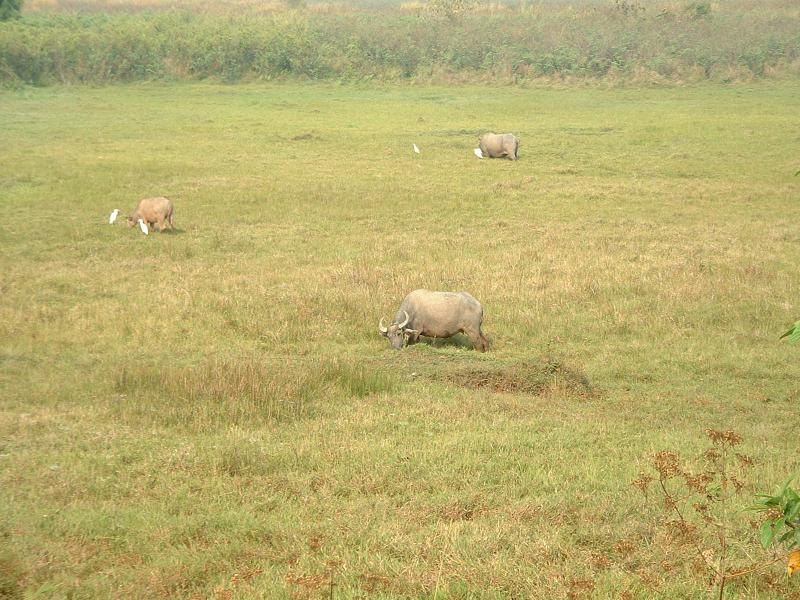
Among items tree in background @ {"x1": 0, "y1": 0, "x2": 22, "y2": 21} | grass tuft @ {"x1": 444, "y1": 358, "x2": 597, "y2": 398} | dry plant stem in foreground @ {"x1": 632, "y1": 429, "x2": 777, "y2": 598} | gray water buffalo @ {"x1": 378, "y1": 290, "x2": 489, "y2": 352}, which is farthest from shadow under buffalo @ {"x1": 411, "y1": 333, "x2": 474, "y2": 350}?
tree in background @ {"x1": 0, "y1": 0, "x2": 22, "y2": 21}

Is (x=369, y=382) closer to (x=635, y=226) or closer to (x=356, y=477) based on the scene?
(x=356, y=477)

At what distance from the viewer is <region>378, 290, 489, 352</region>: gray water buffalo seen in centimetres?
1188

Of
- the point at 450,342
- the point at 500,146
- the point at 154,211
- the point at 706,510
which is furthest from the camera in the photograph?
the point at 500,146

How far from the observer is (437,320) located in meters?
12.0

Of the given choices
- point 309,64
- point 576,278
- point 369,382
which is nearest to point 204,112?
point 309,64

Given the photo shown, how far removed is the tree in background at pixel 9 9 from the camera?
160 feet

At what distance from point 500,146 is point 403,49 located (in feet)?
80.7

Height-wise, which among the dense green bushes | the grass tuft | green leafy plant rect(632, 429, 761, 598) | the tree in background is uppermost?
the tree in background

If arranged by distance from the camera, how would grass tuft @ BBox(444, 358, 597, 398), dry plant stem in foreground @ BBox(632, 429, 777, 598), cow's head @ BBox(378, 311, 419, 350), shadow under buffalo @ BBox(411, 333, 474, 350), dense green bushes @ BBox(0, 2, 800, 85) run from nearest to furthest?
dry plant stem in foreground @ BBox(632, 429, 777, 598), grass tuft @ BBox(444, 358, 597, 398), cow's head @ BBox(378, 311, 419, 350), shadow under buffalo @ BBox(411, 333, 474, 350), dense green bushes @ BBox(0, 2, 800, 85)

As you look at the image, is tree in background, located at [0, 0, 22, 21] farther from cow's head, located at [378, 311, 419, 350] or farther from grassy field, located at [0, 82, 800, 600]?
cow's head, located at [378, 311, 419, 350]

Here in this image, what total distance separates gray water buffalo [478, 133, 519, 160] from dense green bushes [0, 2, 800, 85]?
69.8ft

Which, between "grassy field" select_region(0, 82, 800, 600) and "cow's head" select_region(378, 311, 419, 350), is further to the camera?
"cow's head" select_region(378, 311, 419, 350)

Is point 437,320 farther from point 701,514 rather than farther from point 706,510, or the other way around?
point 701,514

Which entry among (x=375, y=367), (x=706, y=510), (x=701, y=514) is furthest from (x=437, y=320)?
(x=701, y=514)
